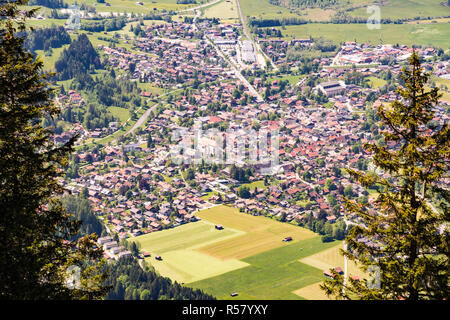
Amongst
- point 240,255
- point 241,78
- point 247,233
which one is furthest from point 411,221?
point 241,78

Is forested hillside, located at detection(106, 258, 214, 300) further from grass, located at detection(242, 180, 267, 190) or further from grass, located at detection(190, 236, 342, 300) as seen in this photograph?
grass, located at detection(242, 180, 267, 190)

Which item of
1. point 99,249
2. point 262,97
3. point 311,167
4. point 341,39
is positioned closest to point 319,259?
point 311,167

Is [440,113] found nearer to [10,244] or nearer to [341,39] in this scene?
[341,39]

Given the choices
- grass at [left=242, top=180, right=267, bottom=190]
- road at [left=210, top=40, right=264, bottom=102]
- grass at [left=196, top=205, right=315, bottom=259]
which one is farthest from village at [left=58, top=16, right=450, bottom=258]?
grass at [left=196, top=205, right=315, bottom=259]

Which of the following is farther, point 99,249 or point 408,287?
point 99,249

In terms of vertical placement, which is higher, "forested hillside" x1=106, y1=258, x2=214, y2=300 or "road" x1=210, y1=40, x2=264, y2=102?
"road" x1=210, y1=40, x2=264, y2=102

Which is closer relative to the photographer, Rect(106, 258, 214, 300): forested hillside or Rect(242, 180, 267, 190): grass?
Rect(106, 258, 214, 300): forested hillside
